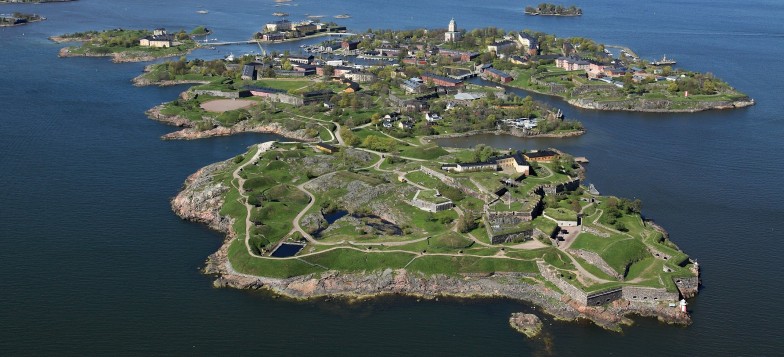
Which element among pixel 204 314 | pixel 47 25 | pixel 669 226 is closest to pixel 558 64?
pixel 669 226

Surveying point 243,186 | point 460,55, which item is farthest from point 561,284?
point 460,55

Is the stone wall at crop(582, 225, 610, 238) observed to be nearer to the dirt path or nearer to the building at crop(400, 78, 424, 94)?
the dirt path

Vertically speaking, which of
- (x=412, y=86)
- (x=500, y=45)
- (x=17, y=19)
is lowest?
(x=412, y=86)

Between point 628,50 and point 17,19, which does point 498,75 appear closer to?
point 628,50

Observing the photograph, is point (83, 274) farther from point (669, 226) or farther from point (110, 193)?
point (669, 226)

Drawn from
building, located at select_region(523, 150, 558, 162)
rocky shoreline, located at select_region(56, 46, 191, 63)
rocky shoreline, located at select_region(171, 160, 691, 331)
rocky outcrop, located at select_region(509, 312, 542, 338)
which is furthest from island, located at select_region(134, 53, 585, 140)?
rocky outcrop, located at select_region(509, 312, 542, 338)

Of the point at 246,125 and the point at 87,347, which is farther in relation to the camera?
the point at 246,125
